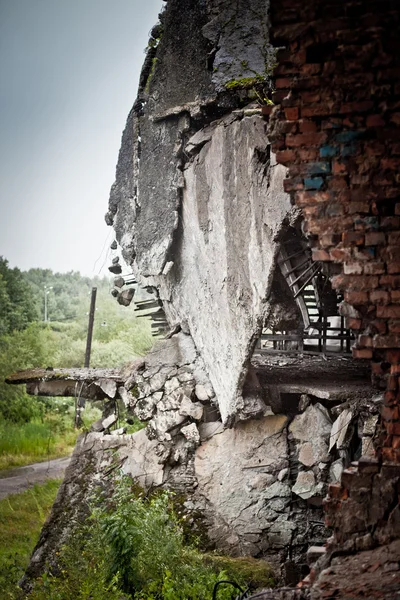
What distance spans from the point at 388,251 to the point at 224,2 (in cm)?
546

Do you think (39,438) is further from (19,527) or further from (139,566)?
(139,566)

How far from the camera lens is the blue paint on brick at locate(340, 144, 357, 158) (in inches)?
146

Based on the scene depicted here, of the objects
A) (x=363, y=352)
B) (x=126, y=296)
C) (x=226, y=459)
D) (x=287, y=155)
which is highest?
(x=287, y=155)

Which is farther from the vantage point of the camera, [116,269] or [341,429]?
[116,269]

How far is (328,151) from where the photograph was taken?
376 cm

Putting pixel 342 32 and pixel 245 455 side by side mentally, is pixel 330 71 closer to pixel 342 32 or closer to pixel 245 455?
pixel 342 32

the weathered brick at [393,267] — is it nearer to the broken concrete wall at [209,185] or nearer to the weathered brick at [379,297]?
the weathered brick at [379,297]


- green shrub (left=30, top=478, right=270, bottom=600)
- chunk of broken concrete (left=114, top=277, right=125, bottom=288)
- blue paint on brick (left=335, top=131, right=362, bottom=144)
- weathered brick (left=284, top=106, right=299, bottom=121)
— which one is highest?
weathered brick (left=284, top=106, right=299, bottom=121)

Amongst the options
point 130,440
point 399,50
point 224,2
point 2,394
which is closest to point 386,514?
point 399,50

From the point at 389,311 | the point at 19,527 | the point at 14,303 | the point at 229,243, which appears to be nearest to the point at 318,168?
the point at 389,311

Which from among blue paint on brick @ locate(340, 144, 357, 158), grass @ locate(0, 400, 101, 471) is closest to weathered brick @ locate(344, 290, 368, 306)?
blue paint on brick @ locate(340, 144, 357, 158)

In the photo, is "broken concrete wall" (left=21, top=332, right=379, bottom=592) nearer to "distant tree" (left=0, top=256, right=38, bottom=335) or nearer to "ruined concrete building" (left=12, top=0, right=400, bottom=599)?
"ruined concrete building" (left=12, top=0, right=400, bottom=599)

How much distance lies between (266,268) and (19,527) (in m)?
7.78

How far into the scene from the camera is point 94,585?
5770 millimetres
